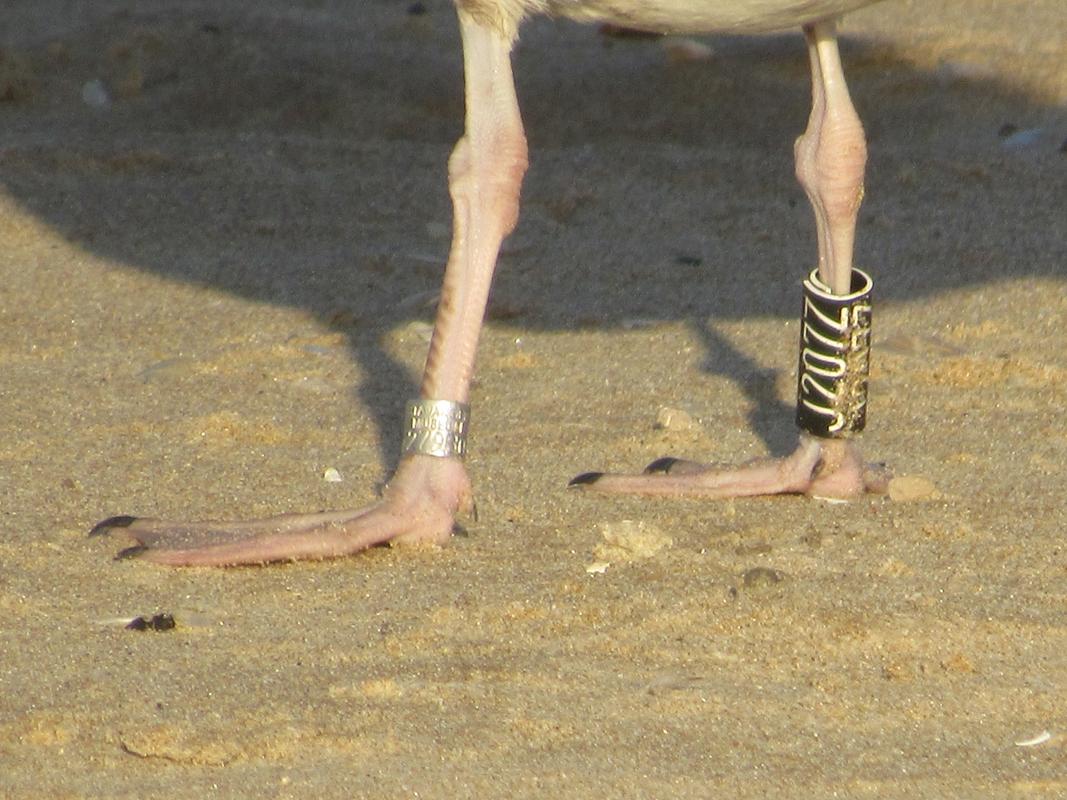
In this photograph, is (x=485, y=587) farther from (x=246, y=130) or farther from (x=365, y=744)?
(x=246, y=130)

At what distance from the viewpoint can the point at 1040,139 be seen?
7305 millimetres

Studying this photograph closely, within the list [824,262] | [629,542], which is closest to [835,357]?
[824,262]

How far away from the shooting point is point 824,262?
13.4 ft

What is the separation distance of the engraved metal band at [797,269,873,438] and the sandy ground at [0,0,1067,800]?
0.21 metres

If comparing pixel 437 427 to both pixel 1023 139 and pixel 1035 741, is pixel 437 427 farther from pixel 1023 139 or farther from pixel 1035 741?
pixel 1023 139

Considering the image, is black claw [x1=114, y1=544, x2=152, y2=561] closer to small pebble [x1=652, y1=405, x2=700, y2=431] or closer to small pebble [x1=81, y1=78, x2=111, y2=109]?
small pebble [x1=652, y1=405, x2=700, y2=431]

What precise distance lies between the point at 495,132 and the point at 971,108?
14.7 feet

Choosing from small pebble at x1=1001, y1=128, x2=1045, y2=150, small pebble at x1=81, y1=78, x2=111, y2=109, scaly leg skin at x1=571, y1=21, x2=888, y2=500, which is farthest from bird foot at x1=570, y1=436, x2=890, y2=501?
small pebble at x1=81, y1=78, x2=111, y2=109

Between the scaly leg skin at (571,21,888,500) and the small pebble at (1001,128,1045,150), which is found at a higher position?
the scaly leg skin at (571,21,888,500)

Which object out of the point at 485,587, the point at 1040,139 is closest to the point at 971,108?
the point at 1040,139

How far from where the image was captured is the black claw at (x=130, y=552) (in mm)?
3621

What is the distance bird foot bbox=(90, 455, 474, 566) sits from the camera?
3.61m

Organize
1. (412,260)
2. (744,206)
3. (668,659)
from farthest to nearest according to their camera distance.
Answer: (744,206), (412,260), (668,659)

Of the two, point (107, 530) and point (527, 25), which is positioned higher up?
point (107, 530)
